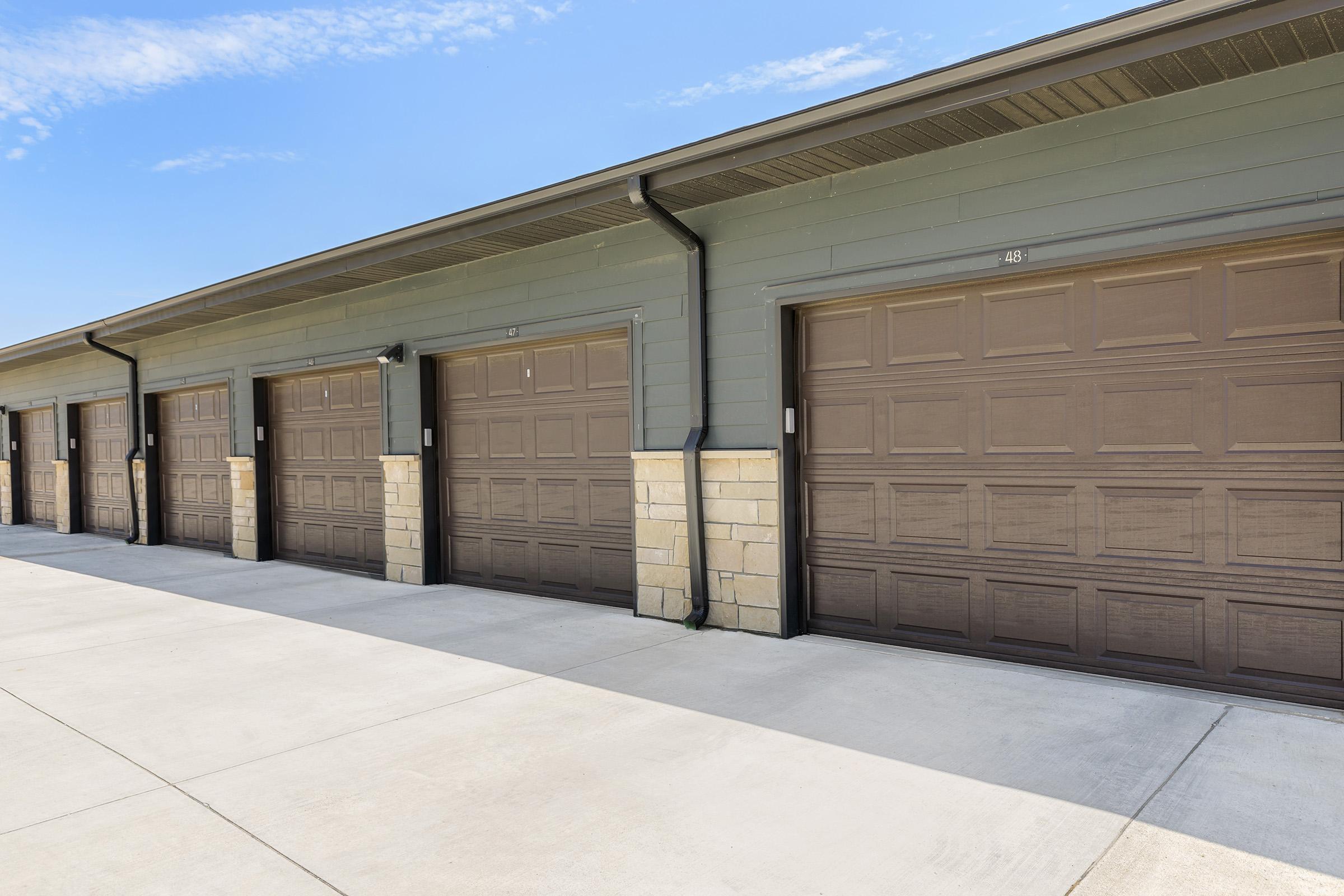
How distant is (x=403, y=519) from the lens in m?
8.30

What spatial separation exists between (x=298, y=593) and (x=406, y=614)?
180 cm

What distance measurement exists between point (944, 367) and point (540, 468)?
374 centimetres

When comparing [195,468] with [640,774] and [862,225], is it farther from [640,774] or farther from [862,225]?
[640,774]

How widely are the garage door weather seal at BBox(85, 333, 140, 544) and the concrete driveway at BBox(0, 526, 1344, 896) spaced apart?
7.76 meters

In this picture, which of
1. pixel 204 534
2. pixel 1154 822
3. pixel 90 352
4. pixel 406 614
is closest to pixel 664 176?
pixel 406 614

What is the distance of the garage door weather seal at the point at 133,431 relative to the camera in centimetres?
1226

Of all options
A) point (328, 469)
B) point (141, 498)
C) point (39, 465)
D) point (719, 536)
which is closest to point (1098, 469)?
point (719, 536)

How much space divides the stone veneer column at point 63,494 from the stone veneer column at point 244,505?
5.80 meters

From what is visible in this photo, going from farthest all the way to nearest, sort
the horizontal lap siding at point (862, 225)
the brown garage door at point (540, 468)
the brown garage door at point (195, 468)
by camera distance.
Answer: the brown garage door at point (195, 468) < the brown garage door at point (540, 468) < the horizontal lap siding at point (862, 225)

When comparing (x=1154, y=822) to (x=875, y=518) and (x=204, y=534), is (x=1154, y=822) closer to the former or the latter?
(x=875, y=518)

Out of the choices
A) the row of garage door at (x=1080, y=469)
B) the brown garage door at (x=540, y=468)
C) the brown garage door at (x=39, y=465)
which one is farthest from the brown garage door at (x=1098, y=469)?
the brown garage door at (x=39, y=465)

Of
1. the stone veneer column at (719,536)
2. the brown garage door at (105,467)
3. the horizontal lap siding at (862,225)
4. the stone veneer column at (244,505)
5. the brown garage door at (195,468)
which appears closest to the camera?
the horizontal lap siding at (862,225)

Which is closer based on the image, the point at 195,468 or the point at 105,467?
the point at 195,468

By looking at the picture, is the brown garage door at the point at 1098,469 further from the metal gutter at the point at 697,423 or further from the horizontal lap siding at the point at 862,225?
the metal gutter at the point at 697,423
